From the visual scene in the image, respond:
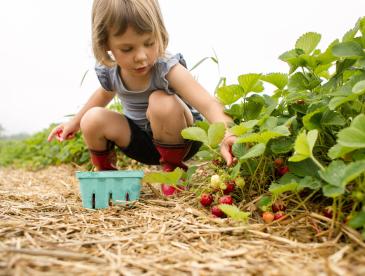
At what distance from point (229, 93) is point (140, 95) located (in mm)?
719

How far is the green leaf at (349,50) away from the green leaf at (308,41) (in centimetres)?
19

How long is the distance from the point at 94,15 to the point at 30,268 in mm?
1392

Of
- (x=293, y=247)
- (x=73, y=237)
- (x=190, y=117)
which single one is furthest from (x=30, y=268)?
(x=190, y=117)

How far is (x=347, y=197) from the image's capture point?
1162 millimetres

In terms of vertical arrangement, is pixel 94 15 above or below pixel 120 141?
above

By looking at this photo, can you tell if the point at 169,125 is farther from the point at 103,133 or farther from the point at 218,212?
the point at 218,212

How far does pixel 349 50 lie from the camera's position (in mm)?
1321

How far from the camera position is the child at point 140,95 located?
182 centimetres

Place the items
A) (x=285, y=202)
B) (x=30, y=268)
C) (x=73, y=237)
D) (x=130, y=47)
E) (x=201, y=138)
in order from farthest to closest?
(x=130, y=47) → (x=201, y=138) → (x=285, y=202) → (x=73, y=237) → (x=30, y=268)

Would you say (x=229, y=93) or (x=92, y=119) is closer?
(x=229, y=93)

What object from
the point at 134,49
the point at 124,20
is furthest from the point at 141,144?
the point at 124,20

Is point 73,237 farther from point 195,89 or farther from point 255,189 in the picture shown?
point 195,89

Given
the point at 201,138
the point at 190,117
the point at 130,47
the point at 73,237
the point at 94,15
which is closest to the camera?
the point at 73,237

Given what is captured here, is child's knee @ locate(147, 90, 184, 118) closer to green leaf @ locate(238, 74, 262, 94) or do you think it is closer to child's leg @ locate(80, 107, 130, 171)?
child's leg @ locate(80, 107, 130, 171)
